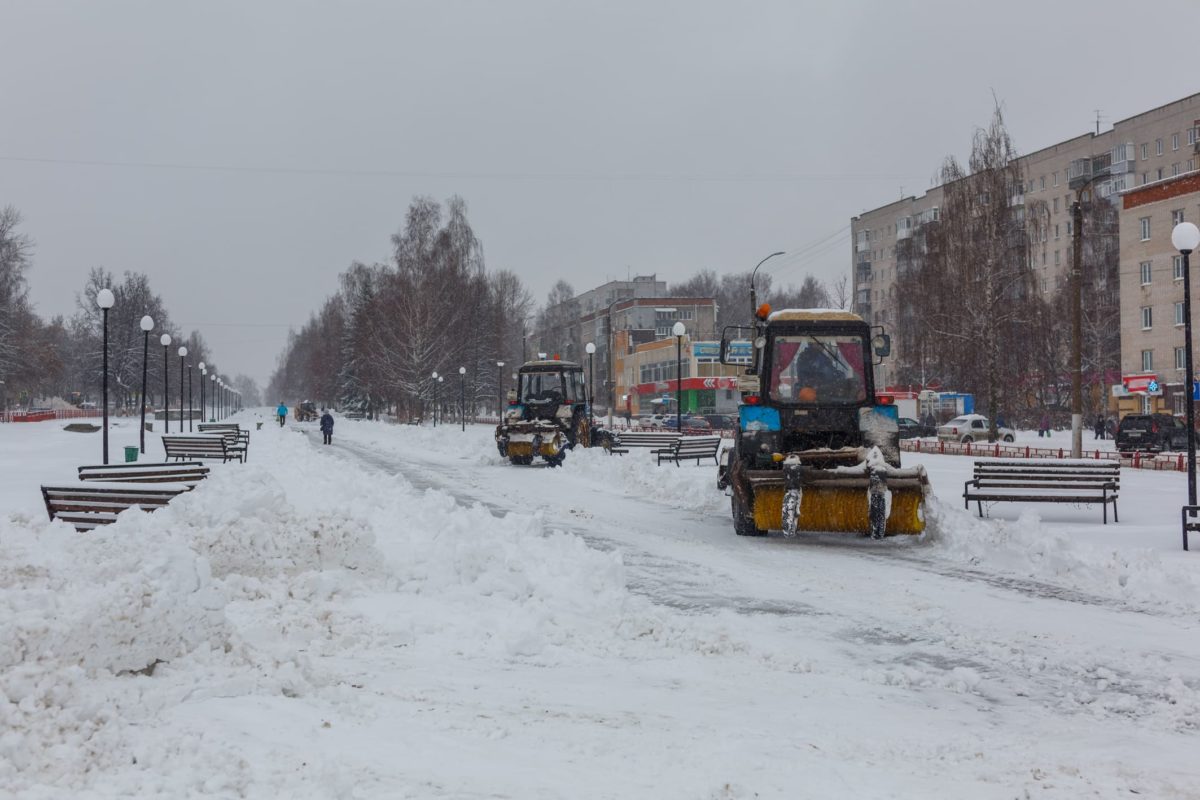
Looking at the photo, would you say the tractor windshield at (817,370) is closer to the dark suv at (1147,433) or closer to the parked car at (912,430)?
the dark suv at (1147,433)

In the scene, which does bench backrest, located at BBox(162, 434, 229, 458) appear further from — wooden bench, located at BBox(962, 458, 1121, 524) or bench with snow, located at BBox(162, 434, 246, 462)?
wooden bench, located at BBox(962, 458, 1121, 524)

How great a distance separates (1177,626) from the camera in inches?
295

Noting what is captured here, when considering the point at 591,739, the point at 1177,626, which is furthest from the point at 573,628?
the point at 1177,626

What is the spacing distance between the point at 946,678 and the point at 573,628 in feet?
7.82

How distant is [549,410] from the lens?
27.3 metres

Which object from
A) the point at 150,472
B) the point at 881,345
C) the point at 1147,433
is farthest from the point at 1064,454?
the point at 150,472

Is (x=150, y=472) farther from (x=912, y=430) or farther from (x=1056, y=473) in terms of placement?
(x=912, y=430)

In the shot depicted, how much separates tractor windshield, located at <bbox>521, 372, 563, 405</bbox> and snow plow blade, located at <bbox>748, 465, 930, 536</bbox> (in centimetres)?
1605

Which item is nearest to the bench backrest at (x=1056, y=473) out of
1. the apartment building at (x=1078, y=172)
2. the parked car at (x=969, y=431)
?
the parked car at (x=969, y=431)

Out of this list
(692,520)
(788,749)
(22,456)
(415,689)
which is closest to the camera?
(788,749)

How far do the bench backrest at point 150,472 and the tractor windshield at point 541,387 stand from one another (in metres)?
13.7

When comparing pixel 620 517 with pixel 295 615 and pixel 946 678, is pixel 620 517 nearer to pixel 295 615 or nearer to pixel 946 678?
pixel 295 615

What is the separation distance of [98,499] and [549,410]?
54.5 ft

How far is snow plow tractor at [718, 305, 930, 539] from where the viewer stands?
11398 millimetres
